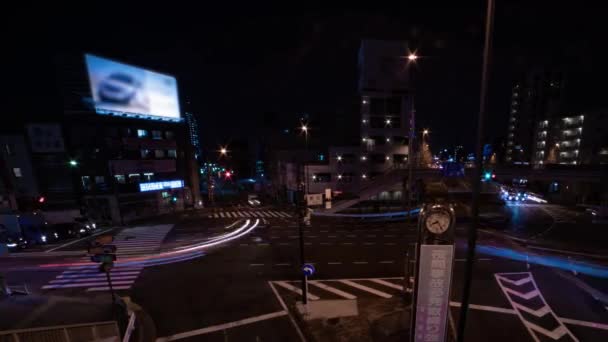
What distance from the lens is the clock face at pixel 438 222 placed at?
6.29 metres

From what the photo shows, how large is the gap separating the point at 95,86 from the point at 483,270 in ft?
142

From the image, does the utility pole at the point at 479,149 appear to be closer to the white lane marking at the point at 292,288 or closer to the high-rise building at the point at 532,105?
the white lane marking at the point at 292,288

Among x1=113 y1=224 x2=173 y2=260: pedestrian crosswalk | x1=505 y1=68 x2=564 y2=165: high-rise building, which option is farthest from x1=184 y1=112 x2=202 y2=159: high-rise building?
x1=505 y1=68 x2=564 y2=165: high-rise building

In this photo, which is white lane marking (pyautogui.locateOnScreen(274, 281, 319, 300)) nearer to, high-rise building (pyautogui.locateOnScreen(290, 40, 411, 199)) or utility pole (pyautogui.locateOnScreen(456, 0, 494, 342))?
utility pole (pyautogui.locateOnScreen(456, 0, 494, 342))

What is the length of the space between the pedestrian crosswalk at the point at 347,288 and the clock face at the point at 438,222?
6603 mm

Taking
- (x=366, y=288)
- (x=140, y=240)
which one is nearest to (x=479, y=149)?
(x=366, y=288)

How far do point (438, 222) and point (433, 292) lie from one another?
239 cm

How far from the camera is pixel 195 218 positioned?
3011 centimetres

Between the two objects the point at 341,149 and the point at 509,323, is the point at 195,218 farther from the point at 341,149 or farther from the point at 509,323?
the point at 509,323

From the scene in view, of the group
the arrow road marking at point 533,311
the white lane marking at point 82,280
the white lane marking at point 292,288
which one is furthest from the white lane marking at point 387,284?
the white lane marking at point 82,280

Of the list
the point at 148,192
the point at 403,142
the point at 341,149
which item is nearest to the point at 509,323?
the point at 341,149

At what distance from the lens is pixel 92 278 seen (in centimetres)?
1439

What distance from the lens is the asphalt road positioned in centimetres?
959

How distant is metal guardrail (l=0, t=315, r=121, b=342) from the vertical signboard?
34.9 feet
